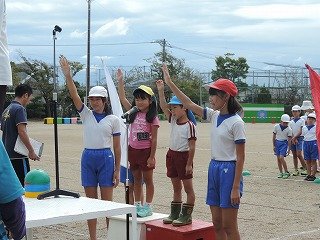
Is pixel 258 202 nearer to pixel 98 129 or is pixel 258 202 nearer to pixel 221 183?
Answer: pixel 98 129


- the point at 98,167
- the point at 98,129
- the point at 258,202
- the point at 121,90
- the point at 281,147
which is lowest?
the point at 258,202

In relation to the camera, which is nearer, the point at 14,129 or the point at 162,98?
the point at 162,98

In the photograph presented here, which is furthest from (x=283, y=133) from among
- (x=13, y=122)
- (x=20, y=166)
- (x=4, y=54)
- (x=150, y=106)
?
(x=4, y=54)

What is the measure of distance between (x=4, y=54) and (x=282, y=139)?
41.1ft

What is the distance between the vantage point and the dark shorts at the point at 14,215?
2322mm

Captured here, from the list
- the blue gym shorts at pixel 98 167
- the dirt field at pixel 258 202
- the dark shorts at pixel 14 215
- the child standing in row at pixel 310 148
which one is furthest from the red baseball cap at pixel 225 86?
the child standing in row at pixel 310 148

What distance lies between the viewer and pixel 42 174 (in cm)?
558

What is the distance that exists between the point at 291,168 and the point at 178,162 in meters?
10.1

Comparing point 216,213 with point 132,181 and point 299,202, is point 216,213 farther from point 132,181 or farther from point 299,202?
point 299,202

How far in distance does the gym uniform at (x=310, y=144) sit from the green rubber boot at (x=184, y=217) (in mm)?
7776

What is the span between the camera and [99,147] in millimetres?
6852

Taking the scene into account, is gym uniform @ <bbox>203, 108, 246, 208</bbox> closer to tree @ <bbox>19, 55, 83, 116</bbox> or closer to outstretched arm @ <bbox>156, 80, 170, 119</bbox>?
outstretched arm @ <bbox>156, 80, 170, 119</bbox>

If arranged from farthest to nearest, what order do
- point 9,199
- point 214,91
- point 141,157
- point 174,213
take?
point 141,157, point 174,213, point 214,91, point 9,199

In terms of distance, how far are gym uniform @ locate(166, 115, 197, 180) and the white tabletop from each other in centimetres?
162
